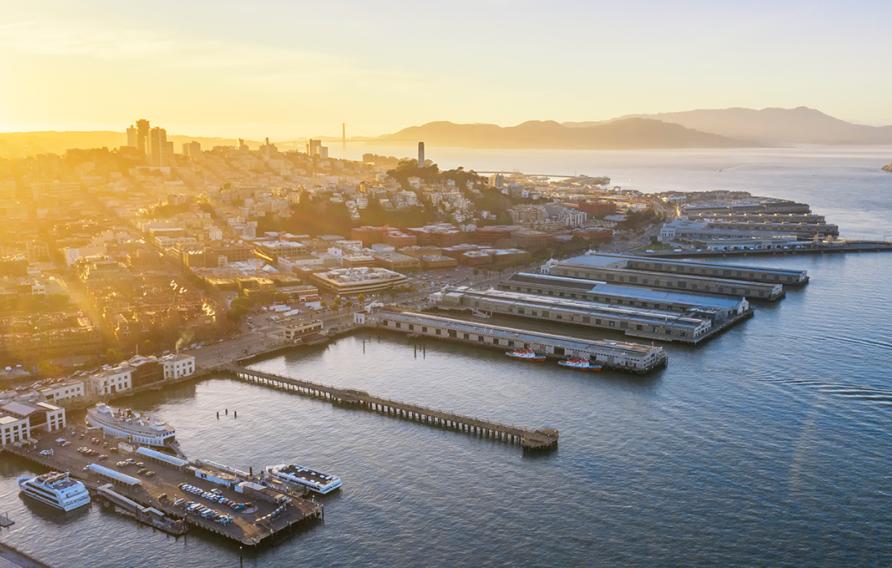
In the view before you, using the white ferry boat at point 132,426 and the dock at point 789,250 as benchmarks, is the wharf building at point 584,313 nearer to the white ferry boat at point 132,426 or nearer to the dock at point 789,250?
the white ferry boat at point 132,426

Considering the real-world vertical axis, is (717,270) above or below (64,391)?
above

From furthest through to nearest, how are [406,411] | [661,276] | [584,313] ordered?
[661,276], [584,313], [406,411]

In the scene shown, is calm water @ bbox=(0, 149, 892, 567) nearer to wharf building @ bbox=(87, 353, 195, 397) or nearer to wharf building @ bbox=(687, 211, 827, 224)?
wharf building @ bbox=(87, 353, 195, 397)

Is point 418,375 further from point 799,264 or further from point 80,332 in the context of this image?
point 799,264

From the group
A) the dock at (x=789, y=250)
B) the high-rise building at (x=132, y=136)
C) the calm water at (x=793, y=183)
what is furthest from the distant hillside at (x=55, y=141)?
the dock at (x=789, y=250)

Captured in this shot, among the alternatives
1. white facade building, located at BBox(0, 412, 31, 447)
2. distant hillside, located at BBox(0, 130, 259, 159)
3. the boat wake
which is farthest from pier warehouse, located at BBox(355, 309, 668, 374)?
distant hillside, located at BBox(0, 130, 259, 159)

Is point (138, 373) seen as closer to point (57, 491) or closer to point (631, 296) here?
point (57, 491)

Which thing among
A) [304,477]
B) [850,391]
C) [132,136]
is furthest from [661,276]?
[132,136]
